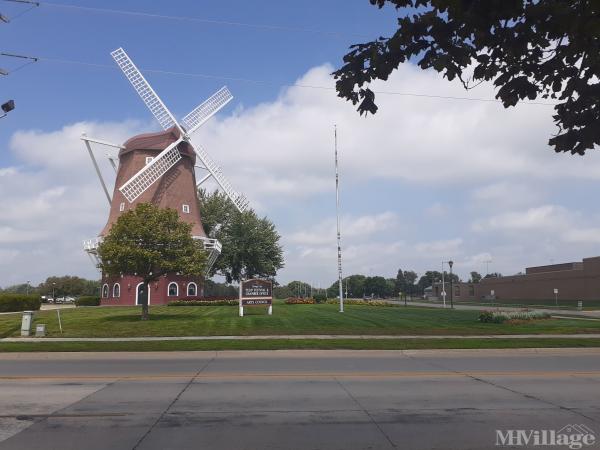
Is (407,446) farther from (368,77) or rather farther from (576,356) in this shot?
(576,356)

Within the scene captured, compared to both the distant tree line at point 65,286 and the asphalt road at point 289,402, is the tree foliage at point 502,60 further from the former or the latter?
the distant tree line at point 65,286

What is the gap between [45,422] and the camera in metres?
7.90

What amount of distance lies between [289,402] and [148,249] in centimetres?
2099

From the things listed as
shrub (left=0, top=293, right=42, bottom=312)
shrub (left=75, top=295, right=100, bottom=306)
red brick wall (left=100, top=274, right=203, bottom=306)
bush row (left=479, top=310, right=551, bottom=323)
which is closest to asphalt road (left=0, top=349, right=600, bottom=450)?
bush row (left=479, top=310, right=551, bottom=323)

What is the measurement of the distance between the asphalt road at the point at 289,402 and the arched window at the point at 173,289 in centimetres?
4029

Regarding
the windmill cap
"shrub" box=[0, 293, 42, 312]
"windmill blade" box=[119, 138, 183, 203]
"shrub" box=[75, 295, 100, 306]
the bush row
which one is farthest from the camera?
"shrub" box=[75, 295, 100, 306]

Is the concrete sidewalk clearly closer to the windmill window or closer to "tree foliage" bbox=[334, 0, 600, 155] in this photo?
"tree foliage" bbox=[334, 0, 600, 155]

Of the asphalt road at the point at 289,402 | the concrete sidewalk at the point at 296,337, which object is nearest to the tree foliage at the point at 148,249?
the concrete sidewalk at the point at 296,337

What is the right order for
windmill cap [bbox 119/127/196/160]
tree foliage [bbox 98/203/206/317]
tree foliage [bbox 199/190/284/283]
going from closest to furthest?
1. tree foliage [bbox 98/203/206/317]
2. windmill cap [bbox 119/127/196/160]
3. tree foliage [bbox 199/190/284/283]

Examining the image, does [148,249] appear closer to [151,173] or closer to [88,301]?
[151,173]

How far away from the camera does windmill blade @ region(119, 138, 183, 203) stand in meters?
54.5

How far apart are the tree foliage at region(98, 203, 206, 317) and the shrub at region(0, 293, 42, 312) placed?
21.7m

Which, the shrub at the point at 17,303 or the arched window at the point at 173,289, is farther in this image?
the arched window at the point at 173,289

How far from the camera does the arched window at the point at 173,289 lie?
56125mm
